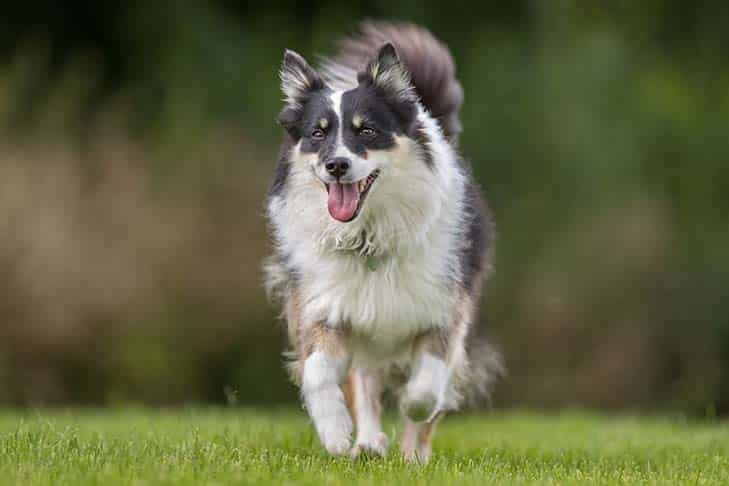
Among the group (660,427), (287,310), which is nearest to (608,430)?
(660,427)

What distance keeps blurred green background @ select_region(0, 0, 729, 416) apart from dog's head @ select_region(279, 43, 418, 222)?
20.8 feet

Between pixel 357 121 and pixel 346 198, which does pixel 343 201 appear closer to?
pixel 346 198

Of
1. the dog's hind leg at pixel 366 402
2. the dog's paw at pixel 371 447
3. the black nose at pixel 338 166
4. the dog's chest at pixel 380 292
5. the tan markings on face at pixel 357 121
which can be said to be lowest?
the dog's paw at pixel 371 447

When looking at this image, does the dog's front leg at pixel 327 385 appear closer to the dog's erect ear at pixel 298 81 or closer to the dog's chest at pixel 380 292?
the dog's chest at pixel 380 292

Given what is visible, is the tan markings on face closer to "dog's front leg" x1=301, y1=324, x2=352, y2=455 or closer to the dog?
the dog

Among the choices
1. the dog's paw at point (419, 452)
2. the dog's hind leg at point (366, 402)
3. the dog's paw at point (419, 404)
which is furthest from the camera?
the dog's hind leg at point (366, 402)

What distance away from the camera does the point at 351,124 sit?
23.0 ft

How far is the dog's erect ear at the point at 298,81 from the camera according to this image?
738 centimetres

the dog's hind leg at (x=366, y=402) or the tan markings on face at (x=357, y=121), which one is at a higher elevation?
the tan markings on face at (x=357, y=121)

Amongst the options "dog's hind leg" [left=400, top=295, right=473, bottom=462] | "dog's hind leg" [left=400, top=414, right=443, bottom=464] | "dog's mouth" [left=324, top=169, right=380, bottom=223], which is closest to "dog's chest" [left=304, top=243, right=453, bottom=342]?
"dog's hind leg" [left=400, top=295, right=473, bottom=462]

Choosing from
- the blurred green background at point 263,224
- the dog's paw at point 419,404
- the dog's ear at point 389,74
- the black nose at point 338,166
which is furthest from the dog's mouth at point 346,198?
the blurred green background at point 263,224

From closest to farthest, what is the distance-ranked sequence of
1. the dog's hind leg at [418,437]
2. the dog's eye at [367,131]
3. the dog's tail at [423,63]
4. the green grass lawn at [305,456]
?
the green grass lawn at [305,456] → the dog's eye at [367,131] → the dog's hind leg at [418,437] → the dog's tail at [423,63]

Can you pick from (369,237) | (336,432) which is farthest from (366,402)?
(369,237)

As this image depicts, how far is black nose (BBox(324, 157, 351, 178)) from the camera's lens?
22.3 feet
